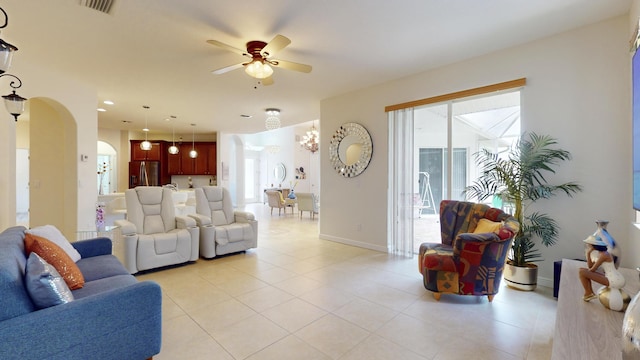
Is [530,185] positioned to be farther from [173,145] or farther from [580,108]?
[173,145]

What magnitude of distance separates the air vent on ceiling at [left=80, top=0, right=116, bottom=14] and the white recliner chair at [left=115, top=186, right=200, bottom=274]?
2364 millimetres

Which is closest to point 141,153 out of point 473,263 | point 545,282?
point 473,263

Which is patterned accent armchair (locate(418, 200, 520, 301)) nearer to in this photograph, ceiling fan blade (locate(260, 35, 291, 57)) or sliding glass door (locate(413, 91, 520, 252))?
sliding glass door (locate(413, 91, 520, 252))

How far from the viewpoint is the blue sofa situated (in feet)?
4.37

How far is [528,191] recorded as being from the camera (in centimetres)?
308

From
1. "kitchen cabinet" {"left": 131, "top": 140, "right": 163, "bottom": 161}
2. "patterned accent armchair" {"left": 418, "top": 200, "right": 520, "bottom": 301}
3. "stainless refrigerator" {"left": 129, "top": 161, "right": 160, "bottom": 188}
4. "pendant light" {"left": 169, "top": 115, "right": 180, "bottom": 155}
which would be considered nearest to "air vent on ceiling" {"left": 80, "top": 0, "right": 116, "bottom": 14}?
"patterned accent armchair" {"left": 418, "top": 200, "right": 520, "bottom": 301}

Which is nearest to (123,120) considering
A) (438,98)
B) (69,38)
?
(69,38)

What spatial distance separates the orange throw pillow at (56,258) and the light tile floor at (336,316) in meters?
0.76

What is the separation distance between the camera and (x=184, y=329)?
7.64 feet

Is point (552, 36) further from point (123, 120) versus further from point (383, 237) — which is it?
point (123, 120)

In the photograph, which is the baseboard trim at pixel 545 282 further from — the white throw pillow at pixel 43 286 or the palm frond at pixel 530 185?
the white throw pillow at pixel 43 286

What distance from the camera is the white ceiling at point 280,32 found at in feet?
8.30

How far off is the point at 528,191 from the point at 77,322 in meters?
3.93

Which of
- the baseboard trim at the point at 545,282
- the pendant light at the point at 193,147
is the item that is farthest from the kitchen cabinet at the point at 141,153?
the baseboard trim at the point at 545,282
